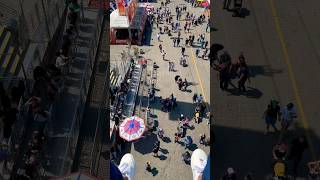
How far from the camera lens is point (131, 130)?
2786 centimetres

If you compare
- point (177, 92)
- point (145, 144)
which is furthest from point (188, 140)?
point (177, 92)

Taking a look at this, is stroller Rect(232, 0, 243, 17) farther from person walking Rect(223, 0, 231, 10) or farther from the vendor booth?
the vendor booth

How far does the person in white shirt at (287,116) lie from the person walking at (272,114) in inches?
9.7

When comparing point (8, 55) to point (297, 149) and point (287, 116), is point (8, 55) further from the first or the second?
point (297, 149)

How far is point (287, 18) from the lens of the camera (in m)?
25.8

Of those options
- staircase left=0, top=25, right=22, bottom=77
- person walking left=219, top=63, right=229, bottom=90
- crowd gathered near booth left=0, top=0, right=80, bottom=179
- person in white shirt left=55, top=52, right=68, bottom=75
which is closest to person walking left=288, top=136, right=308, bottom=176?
person walking left=219, top=63, right=229, bottom=90

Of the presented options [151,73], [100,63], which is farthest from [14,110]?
[151,73]

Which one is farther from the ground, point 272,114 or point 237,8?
point 237,8

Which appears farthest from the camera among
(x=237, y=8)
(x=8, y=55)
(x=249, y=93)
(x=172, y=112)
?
(x=172, y=112)

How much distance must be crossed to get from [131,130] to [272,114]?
35.3ft

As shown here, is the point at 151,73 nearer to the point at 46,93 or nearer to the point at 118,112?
the point at 118,112

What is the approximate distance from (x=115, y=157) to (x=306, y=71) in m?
10.8

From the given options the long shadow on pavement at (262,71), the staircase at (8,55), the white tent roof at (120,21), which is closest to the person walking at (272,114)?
the long shadow on pavement at (262,71)

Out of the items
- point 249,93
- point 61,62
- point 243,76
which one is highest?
point 243,76
